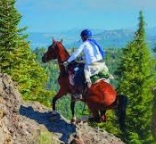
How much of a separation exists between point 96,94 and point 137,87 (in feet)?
86.2

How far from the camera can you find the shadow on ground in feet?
58.4

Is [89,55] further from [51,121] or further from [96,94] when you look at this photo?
[51,121]

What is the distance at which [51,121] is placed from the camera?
18406mm

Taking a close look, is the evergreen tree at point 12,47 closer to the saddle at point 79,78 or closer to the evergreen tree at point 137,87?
the evergreen tree at point 137,87

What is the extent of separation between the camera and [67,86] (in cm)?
1912

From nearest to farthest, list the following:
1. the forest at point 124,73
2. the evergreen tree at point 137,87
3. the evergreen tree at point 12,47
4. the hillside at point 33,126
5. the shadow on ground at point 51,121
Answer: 1. the hillside at point 33,126
2. the shadow on ground at point 51,121
3. the evergreen tree at point 12,47
4. the forest at point 124,73
5. the evergreen tree at point 137,87

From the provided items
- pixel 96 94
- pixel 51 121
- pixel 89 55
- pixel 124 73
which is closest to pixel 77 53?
pixel 89 55

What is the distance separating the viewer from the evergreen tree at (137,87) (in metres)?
43.4

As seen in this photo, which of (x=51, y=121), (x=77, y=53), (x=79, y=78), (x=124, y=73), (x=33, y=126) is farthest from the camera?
(x=124, y=73)

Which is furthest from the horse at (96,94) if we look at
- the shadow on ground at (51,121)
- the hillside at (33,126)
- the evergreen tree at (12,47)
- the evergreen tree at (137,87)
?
the evergreen tree at (137,87)

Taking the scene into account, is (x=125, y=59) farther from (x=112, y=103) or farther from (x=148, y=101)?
(x=112, y=103)

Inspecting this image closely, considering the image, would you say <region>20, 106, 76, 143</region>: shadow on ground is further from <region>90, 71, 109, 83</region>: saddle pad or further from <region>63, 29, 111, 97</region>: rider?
<region>90, 71, 109, 83</region>: saddle pad

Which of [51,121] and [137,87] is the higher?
[51,121]

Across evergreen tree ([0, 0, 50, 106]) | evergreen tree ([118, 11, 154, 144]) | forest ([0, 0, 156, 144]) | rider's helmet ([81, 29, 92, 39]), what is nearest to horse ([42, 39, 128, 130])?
rider's helmet ([81, 29, 92, 39])
